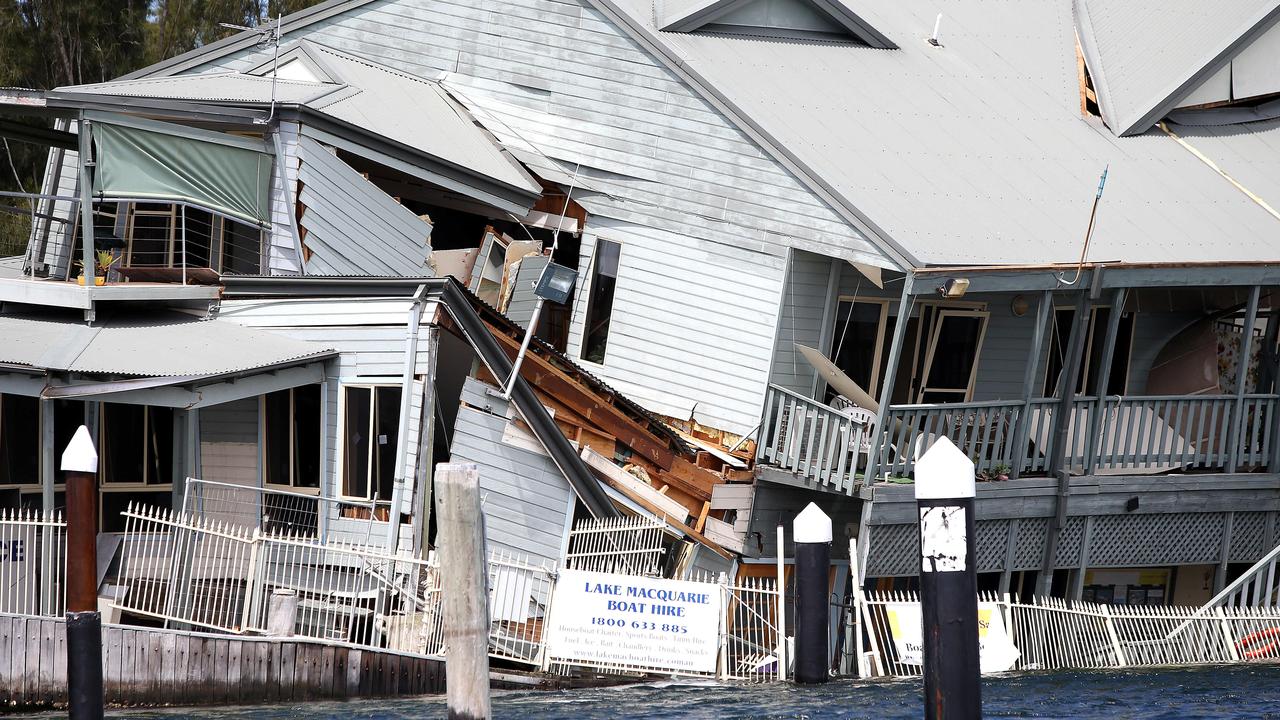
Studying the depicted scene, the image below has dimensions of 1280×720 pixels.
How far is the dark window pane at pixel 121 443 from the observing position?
19281 millimetres

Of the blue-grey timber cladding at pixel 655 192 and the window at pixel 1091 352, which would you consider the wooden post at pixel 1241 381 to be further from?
the blue-grey timber cladding at pixel 655 192

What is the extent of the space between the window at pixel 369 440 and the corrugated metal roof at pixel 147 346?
74 centimetres

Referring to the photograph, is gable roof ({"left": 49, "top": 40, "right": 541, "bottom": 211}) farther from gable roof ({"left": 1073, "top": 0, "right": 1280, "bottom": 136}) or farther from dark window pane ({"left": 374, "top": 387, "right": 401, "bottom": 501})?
gable roof ({"left": 1073, "top": 0, "right": 1280, "bottom": 136})

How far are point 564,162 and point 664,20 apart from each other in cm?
272

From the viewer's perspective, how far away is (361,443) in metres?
18.9

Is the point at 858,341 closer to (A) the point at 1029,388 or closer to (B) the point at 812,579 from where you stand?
(A) the point at 1029,388

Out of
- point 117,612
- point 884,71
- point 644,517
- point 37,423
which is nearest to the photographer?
point 117,612

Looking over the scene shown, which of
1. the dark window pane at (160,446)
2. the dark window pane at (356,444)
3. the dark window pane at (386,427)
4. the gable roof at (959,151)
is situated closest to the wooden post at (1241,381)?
the gable roof at (959,151)

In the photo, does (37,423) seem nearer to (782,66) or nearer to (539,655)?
(539,655)

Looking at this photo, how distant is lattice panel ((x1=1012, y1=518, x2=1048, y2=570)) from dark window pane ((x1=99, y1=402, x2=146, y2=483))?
12.1 metres

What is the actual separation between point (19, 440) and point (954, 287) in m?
11.8

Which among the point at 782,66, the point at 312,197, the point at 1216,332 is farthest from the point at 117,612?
the point at 1216,332

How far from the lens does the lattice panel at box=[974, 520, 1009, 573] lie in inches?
850

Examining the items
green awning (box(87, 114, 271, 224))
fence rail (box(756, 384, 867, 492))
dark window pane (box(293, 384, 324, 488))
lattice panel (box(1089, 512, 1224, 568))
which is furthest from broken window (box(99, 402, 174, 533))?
lattice panel (box(1089, 512, 1224, 568))
